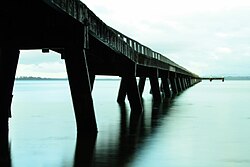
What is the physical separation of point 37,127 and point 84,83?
341 cm

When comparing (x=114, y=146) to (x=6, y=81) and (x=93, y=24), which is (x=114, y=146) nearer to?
(x=93, y=24)

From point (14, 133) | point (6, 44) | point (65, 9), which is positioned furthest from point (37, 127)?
point (65, 9)

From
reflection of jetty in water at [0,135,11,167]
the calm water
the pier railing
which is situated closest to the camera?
reflection of jetty in water at [0,135,11,167]

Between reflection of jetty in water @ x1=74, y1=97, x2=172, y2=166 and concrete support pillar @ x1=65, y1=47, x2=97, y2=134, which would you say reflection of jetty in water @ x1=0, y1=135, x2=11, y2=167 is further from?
concrete support pillar @ x1=65, y1=47, x2=97, y2=134

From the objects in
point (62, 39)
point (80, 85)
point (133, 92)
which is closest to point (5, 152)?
point (80, 85)

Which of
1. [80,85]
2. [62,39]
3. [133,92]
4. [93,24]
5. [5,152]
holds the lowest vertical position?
[5,152]

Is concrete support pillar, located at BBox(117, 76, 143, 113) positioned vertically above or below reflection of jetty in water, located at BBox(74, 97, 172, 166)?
above

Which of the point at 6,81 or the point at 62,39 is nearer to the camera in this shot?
the point at 62,39

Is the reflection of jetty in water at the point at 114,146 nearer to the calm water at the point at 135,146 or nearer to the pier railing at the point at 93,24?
the calm water at the point at 135,146

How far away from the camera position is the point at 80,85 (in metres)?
9.19

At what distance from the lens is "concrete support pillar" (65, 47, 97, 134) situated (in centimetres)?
903

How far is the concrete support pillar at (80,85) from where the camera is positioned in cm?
903

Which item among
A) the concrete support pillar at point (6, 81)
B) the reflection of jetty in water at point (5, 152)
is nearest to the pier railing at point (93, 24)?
the concrete support pillar at point (6, 81)

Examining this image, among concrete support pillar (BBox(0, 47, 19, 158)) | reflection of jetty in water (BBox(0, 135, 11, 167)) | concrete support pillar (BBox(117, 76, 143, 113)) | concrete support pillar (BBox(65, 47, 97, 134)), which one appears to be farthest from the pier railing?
reflection of jetty in water (BBox(0, 135, 11, 167))
